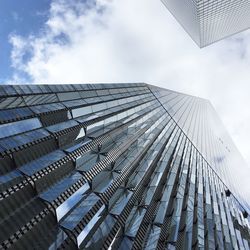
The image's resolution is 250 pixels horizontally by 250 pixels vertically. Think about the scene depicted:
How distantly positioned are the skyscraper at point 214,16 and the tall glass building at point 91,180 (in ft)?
257

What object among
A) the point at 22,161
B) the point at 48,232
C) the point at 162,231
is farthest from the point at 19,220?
the point at 162,231

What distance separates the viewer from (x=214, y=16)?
407ft

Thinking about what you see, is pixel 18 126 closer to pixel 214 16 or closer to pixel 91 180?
pixel 91 180

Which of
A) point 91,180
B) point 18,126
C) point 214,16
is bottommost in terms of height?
point 91,180

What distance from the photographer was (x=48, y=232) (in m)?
16.5

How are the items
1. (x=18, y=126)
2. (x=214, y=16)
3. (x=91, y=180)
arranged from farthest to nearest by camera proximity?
(x=214, y=16)
(x=91, y=180)
(x=18, y=126)

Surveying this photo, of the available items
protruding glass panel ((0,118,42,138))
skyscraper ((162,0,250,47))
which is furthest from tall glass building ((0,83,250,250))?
skyscraper ((162,0,250,47))

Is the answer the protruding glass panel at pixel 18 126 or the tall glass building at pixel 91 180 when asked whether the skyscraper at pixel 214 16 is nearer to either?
the tall glass building at pixel 91 180

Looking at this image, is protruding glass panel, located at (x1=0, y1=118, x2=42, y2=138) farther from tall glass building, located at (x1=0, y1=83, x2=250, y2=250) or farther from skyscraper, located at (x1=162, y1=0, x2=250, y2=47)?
skyscraper, located at (x1=162, y1=0, x2=250, y2=47)

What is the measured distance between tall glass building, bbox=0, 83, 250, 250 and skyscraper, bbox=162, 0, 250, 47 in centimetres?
7845

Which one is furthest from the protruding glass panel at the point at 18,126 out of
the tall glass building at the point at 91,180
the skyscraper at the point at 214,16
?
the skyscraper at the point at 214,16

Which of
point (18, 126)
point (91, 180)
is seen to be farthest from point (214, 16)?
point (18, 126)

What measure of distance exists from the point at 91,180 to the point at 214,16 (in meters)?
113

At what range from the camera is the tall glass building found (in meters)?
17.0
